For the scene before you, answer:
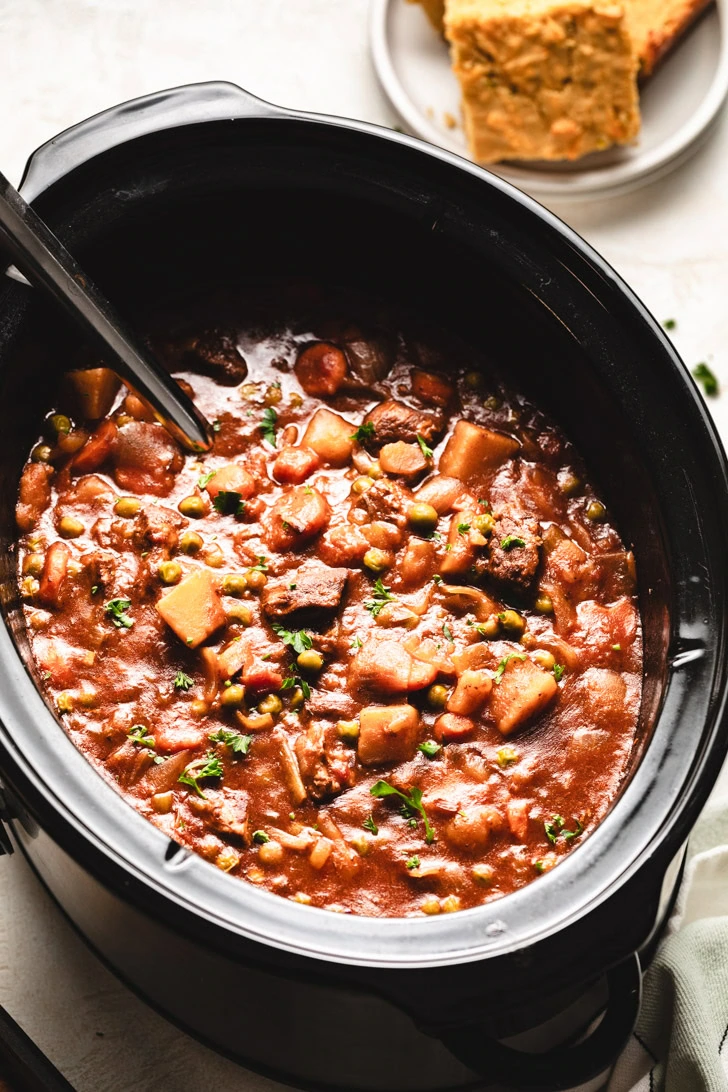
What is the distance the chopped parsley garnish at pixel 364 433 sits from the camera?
11.8 ft

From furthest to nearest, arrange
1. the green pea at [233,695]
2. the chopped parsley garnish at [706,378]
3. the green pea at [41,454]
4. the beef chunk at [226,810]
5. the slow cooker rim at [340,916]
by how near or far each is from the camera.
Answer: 1. the chopped parsley garnish at [706,378]
2. the green pea at [41,454]
3. the green pea at [233,695]
4. the beef chunk at [226,810]
5. the slow cooker rim at [340,916]

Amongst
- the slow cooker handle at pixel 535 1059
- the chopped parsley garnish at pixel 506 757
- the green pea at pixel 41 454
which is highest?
the green pea at pixel 41 454

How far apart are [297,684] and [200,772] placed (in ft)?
1.14

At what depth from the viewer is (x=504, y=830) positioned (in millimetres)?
3195

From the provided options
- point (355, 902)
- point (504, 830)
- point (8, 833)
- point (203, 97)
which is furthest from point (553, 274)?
point (8, 833)

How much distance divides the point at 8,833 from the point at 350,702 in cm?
109

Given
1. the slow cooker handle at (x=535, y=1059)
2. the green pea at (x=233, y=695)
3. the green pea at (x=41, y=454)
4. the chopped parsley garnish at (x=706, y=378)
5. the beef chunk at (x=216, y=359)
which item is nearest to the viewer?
the slow cooker handle at (x=535, y=1059)

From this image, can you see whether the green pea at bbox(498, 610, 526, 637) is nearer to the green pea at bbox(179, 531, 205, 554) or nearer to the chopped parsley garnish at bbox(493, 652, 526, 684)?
the chopped parsley garnish at bbox(493, 652, 526, 684)

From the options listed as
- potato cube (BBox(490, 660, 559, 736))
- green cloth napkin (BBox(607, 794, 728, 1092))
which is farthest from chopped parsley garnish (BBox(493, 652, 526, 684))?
green cloth napkin (BBox(607, 794, 728, 1092))

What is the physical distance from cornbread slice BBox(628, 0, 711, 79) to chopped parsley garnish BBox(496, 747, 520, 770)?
2.47m

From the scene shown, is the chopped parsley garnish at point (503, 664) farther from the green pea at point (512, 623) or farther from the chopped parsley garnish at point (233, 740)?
the chopped parsley garnish at point (233, 740)

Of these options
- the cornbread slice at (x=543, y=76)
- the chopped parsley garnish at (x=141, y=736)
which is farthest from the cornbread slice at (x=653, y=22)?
the chopped parsley garnish at (x=141, y=736)

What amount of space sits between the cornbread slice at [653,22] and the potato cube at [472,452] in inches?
62.7

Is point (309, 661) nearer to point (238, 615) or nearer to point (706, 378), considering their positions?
point (238, 615)
